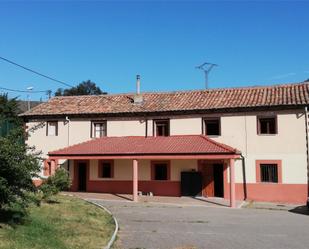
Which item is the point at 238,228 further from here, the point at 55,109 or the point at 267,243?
the point at 55,109

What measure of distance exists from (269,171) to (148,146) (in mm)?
7180

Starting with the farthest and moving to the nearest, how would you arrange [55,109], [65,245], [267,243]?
1. [55,109]
2. [267,243]
3. [65,245]

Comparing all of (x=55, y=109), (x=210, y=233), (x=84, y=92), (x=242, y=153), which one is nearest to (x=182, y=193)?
(x=242, y=153)

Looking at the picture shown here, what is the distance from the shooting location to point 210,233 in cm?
1484

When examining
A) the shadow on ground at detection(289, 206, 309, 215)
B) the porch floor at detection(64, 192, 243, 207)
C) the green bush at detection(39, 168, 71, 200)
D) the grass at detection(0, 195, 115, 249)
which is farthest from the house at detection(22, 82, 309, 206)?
the grass at detection(0, 195, 115, 249)

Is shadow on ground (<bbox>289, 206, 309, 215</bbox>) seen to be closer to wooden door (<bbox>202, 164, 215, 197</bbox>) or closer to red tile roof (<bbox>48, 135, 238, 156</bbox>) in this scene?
red tile roof (<bbox>48, 135, 238, 156</bbox>)

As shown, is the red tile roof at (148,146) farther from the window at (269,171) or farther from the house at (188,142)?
the window at (269,171)

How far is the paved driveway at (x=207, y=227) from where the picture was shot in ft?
42.3

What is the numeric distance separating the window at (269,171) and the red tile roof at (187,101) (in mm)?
3324

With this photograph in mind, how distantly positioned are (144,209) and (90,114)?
35.4 ft

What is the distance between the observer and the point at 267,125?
27031mm

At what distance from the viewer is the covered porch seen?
1029 inches

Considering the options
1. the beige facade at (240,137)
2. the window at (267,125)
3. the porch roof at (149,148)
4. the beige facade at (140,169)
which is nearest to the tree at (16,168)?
the porch roof at (149,148)

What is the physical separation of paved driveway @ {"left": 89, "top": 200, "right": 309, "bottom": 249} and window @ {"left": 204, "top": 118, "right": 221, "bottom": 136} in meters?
6.50
